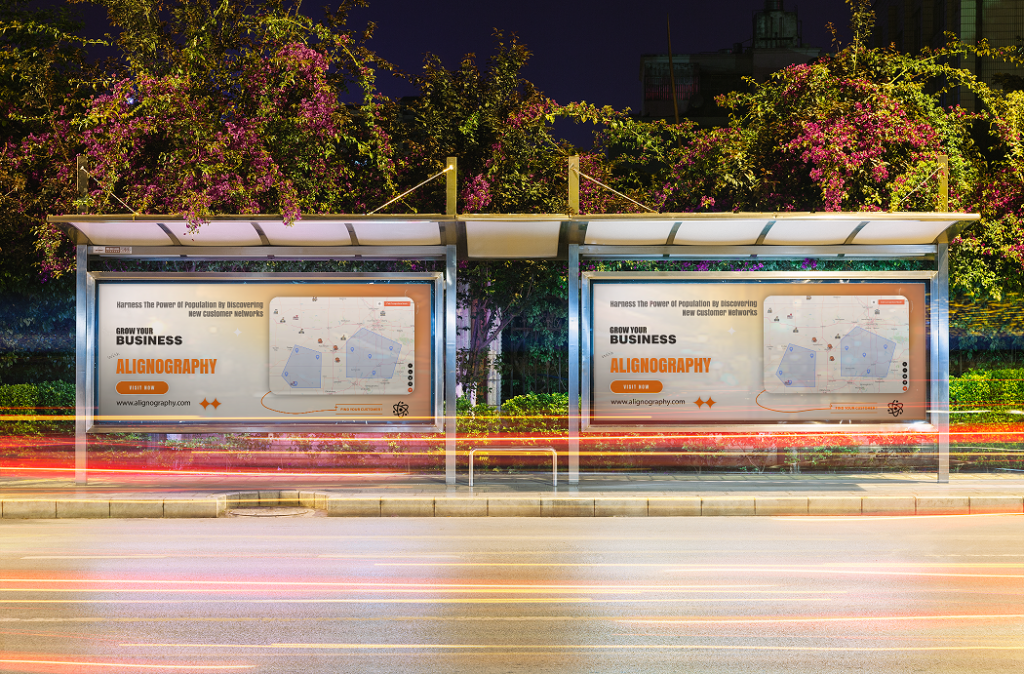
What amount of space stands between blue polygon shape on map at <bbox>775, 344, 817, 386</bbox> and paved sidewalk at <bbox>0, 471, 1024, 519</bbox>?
144 cm

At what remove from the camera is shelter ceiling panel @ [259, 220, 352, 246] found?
12.2 meters

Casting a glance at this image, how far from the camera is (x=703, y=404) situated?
1313cm

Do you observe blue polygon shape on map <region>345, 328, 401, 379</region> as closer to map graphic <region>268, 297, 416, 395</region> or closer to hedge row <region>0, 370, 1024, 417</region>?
map graphic <region>268, 297, 416, 395</region>

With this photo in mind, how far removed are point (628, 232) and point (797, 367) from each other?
3.12m

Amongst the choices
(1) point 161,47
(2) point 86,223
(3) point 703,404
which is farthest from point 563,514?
(1) point 161,47

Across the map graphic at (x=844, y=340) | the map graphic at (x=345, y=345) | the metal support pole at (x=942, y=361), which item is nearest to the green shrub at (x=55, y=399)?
the map graphic at (x=345, y=345)

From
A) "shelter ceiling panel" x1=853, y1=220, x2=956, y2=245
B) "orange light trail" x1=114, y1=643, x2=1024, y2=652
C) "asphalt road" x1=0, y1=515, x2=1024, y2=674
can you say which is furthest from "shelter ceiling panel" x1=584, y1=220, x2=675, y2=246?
"orange light trail" x1=114, y1=643, x2=1024, y2=652

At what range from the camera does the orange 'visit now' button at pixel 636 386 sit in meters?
13.1

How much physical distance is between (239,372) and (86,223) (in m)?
2.79

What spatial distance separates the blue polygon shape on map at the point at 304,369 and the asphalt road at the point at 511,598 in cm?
322

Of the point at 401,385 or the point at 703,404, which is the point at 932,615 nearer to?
the point at 703,404

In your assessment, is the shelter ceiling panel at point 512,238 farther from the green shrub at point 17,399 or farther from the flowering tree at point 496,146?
the green shrub at point 17,399

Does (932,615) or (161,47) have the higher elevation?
(161,47)

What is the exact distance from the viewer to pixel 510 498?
37.6ft
